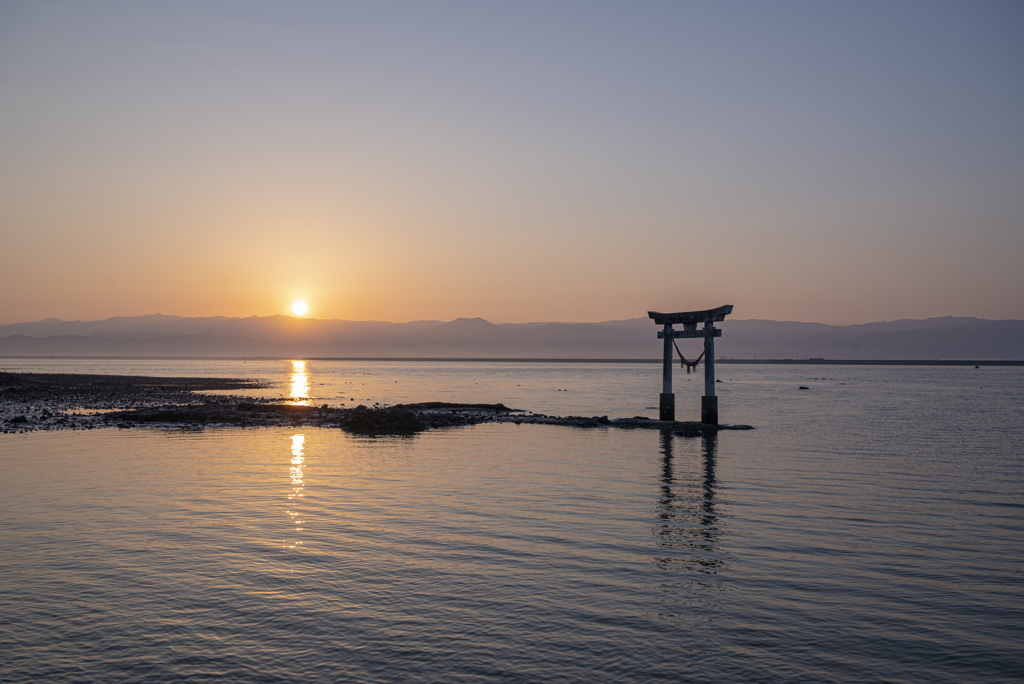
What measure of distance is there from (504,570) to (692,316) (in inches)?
1286

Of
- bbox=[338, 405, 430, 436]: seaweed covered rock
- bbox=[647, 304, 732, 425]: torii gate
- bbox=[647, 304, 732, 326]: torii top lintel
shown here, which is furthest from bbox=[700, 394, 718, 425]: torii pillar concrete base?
bbox=[338, 405, 430, 436]: seaweed covered rock

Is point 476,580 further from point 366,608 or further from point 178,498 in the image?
point 178,498

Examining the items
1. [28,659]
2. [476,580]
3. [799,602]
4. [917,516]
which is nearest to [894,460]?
[917,516]

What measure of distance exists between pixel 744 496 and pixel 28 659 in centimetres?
1778

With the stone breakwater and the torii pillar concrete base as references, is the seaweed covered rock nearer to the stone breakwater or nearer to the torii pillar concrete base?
the stone breakwater

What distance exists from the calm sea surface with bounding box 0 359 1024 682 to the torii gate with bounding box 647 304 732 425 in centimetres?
1394

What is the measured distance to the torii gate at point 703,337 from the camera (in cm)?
4106

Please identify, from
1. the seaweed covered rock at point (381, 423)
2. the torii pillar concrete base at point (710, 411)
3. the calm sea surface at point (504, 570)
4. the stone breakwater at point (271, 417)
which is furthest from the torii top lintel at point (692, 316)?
the seaweed covered rock at point (381, 423)

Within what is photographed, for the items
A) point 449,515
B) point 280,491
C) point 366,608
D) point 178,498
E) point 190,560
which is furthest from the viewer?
point 280,491

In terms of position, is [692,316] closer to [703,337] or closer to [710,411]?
[703,337]

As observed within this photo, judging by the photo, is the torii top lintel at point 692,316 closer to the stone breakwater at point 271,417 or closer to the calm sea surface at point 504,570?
the stone breakwater at point 271,417

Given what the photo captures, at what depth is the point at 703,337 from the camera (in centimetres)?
4328

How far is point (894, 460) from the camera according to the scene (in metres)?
28.7

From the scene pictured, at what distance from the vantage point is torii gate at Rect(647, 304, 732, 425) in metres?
41.1
